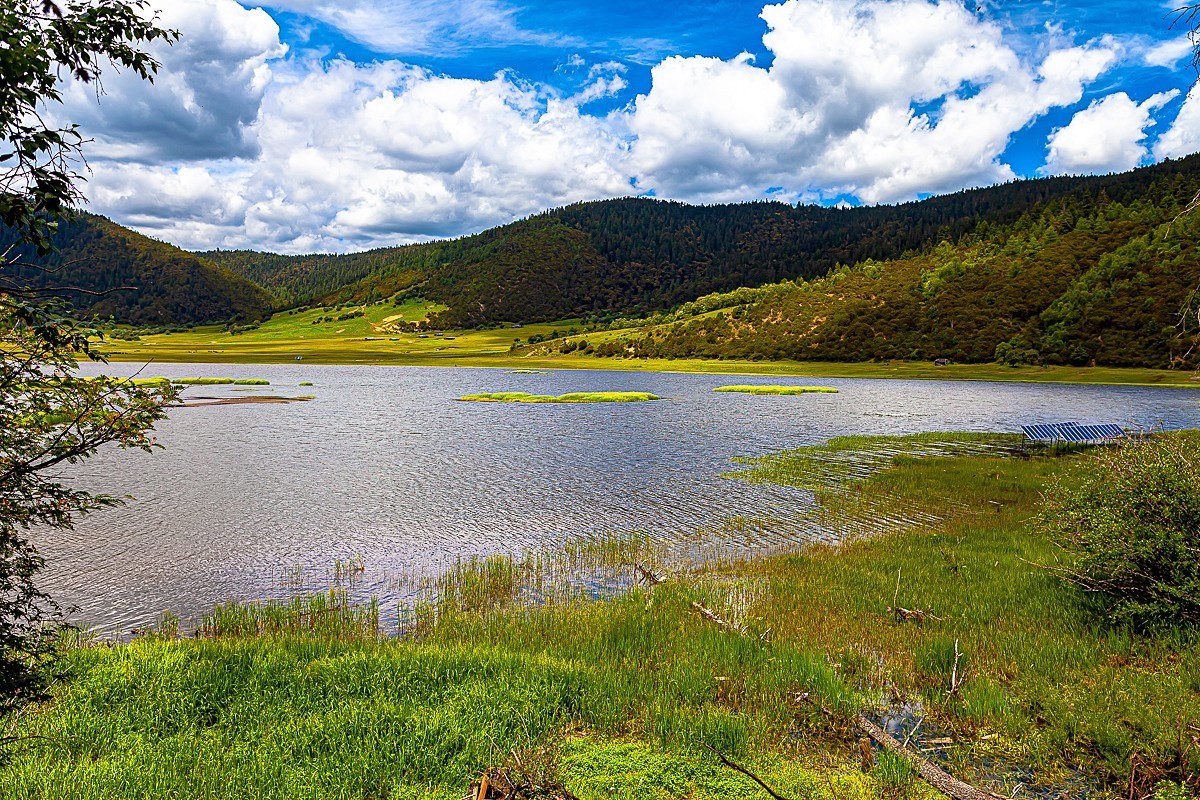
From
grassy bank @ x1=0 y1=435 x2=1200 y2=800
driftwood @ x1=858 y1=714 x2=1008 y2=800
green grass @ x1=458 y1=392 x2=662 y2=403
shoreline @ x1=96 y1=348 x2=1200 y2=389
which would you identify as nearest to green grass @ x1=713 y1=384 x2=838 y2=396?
green grass @ x1=458 y1=392 x2=662 y2=403

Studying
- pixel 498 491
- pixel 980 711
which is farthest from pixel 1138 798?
pixel 498 491

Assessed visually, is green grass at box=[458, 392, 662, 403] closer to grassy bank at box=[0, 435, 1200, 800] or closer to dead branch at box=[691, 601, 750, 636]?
grassy bank at box=[0, 435, 1200, 800]

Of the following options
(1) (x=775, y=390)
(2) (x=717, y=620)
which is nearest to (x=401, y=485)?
(2) (x=717, y=620)

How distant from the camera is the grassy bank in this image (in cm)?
921

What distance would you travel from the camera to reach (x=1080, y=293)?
180 meters

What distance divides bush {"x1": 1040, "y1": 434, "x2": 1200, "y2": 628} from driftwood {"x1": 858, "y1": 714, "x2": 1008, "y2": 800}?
28.0ft

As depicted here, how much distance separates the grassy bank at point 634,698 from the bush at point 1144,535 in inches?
32.1

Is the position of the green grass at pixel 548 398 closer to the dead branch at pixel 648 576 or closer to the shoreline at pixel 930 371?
the dead branch at pixel 648 576

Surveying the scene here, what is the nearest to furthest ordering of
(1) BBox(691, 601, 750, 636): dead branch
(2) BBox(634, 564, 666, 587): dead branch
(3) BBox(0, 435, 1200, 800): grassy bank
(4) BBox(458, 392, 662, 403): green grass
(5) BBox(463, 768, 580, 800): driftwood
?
(5) BBox(463, 768, 580, 800): driftwood
(3) BBox(0, 435, 1200, 800): grassy bank
(1) BBox(691, 601, 750, 636): dead branch
(2) BBox(634, 564, 666, 587): dead branch
(4) BBox(458, 392, 662, 403): green grass

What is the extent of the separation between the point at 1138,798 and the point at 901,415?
7532 cm

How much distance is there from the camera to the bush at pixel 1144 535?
13984 millimetres

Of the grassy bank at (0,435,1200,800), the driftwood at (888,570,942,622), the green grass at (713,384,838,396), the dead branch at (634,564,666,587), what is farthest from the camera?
the green grass at (713,384,838,396)

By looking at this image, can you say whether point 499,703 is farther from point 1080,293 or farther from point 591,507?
point 1080,293

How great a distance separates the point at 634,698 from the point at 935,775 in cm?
502
